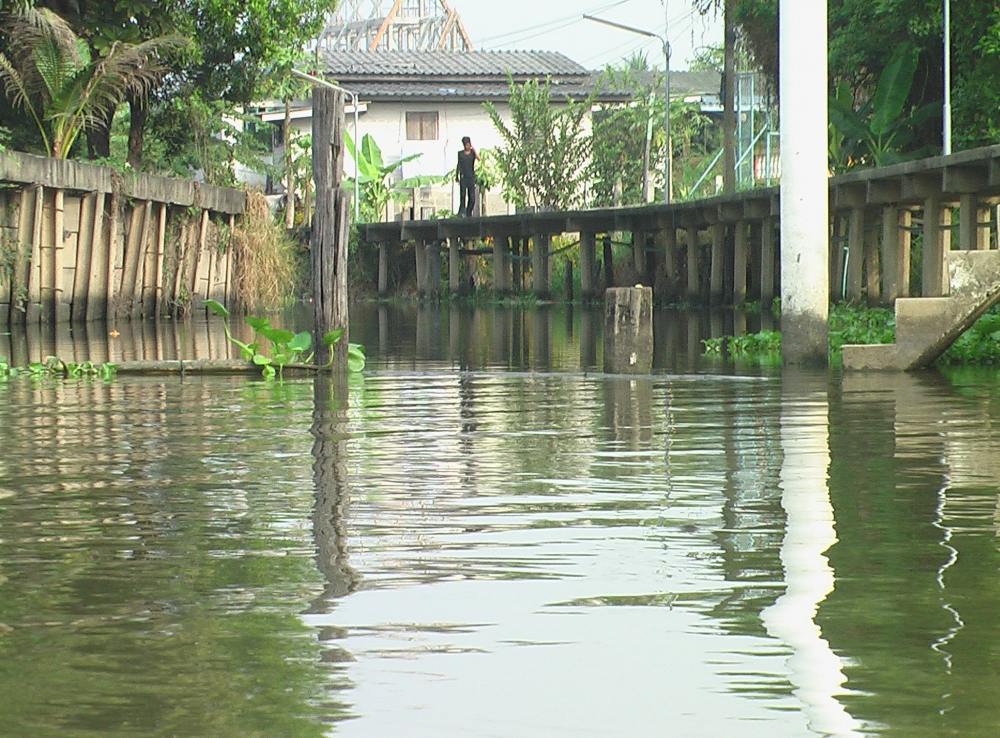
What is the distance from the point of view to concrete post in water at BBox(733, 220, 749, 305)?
1407 inches

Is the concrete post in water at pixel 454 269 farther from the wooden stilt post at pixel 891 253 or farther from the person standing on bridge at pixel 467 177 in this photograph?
the wooden stilt post at pixel 891 253

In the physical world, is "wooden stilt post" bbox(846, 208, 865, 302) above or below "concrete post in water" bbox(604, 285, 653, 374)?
above

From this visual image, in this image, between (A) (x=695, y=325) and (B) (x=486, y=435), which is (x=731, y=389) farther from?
(A) (x=695, y=325)

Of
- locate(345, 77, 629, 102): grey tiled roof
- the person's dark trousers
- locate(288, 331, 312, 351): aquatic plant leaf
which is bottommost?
locate(288, 331, 312, 351): aquatic plant leaf

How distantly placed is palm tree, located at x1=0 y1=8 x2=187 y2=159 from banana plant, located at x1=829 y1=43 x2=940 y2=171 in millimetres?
11016

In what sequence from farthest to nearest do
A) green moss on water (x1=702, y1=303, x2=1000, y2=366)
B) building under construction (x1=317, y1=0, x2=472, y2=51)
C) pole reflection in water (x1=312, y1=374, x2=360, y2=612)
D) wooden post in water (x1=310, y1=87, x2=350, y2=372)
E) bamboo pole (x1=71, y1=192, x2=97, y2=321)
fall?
1. building under construction (x1=317, y1=0, x2=472, y2=51)
2. bamboo pole (x1=71, y1=192, x2=97, y2=321)
3. green moss on water (x1=702, y1=303, x2=1000, y2=366)
4. wooden post in water (x1=310, y1=87, x2=350, y2=372)
5. pole reflection in water (x1=312, y1=374, x2=360, y2=612)

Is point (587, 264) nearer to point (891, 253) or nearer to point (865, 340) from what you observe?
point (891, 253)

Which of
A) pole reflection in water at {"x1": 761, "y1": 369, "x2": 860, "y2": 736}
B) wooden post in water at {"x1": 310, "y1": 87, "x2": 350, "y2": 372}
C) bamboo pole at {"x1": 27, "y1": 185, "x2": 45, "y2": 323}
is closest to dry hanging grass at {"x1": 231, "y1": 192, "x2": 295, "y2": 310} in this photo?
bamboo pole at {"x1": 27, "y1": 185, "x2": 45, "y2": 323}

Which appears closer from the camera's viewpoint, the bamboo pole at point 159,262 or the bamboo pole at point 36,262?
the bamboo pole at point 36,262

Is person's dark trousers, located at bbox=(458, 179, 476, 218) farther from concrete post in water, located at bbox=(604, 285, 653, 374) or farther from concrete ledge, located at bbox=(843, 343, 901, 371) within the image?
concrete ledge, located at bbox=(843, 343, 901, 371)

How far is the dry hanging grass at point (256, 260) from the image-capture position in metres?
32.9

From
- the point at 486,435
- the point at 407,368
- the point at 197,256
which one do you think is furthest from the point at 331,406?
the point at 197,256

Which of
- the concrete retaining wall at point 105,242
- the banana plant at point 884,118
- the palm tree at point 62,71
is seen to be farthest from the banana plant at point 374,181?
the palm tree at point 62,71

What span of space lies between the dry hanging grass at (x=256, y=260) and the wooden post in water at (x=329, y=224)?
667 inches
